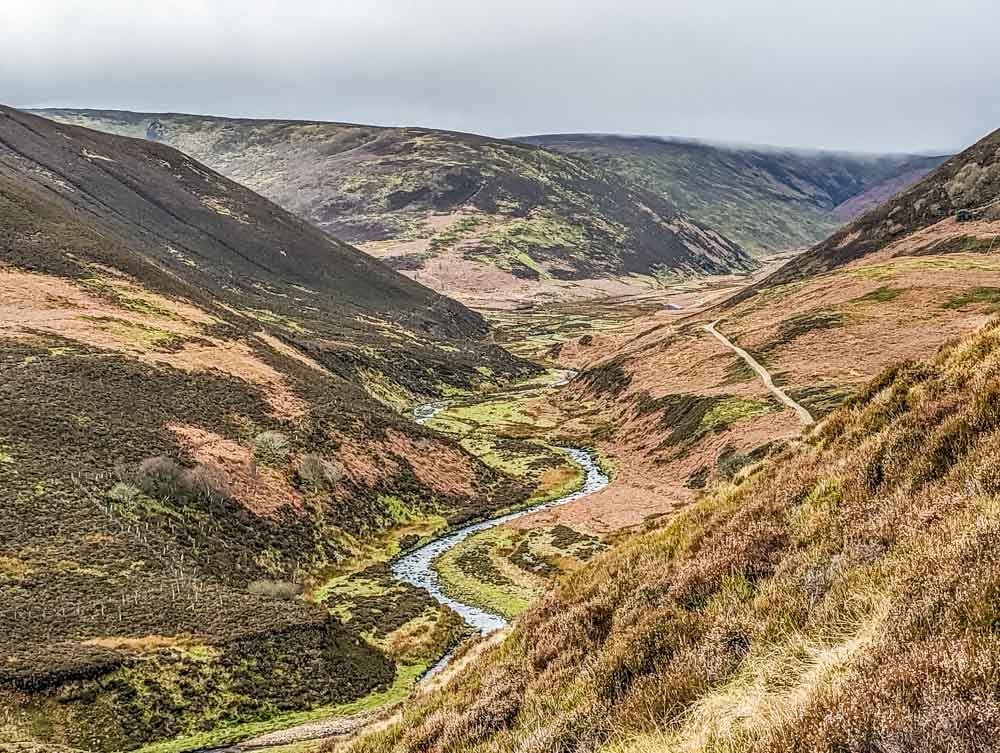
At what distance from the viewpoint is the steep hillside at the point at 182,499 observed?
3644 centimetres

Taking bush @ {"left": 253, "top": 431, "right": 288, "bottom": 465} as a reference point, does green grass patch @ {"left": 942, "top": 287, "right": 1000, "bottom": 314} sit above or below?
above

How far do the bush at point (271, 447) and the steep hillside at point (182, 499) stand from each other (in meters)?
0.20

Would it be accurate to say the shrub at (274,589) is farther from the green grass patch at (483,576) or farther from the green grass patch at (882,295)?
the green grass patch at (882,295)

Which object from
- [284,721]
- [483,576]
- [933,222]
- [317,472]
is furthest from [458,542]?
[933,222]

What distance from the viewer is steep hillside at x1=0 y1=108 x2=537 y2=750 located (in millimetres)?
36438

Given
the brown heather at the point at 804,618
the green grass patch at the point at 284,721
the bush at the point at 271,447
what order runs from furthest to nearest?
the bush at the point at 271,447
the green grass patch at the point at 284,721
the brown heather at the point at 804,618

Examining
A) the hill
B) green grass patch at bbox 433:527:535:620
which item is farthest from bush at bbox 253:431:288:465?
the hill

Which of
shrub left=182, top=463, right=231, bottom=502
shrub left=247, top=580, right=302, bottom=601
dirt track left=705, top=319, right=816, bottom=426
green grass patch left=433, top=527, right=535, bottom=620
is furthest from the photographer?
dirt track left=705, top=319, right=816, bottom=426

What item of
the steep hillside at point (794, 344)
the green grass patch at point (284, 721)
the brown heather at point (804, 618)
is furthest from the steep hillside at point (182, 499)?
the brown heather at point (804, 618)

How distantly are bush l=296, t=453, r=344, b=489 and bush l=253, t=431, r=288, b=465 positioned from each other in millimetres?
1900

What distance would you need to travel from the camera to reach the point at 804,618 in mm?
10531

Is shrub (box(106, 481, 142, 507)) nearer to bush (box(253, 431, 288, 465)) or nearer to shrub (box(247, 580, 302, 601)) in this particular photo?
shrub (box(247, 580, 302, 601))

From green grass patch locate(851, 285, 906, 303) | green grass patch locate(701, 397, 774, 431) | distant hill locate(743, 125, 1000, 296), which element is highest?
distant hill locate(743, 125, 1000, 296)

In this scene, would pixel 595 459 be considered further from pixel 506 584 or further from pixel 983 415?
pixel 983 415
